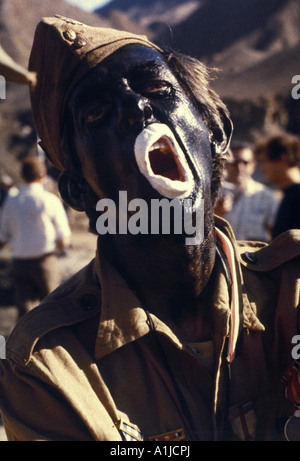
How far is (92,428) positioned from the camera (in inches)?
58.6

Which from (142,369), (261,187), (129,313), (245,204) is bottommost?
(142,369)

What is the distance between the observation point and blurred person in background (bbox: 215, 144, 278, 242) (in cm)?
425

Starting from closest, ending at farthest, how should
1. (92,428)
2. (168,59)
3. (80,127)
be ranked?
(92,428), (80,127), (168,59)

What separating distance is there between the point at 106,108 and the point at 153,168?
209mm

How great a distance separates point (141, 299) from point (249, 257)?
37cm

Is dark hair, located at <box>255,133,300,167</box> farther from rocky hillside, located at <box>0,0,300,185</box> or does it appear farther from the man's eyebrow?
the man's eyebrow

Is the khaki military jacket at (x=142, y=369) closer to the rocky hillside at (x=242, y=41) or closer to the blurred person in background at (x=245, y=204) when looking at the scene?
the rocky hillside at (x=242, y=41)

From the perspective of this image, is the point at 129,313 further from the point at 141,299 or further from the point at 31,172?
the point at 31,172

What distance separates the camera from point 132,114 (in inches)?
64.5

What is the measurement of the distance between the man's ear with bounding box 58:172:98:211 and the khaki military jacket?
0.63ft

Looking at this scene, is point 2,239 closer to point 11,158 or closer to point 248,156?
point 248,156

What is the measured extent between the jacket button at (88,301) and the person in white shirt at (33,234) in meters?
3.29

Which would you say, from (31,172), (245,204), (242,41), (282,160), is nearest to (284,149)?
(282,160)
